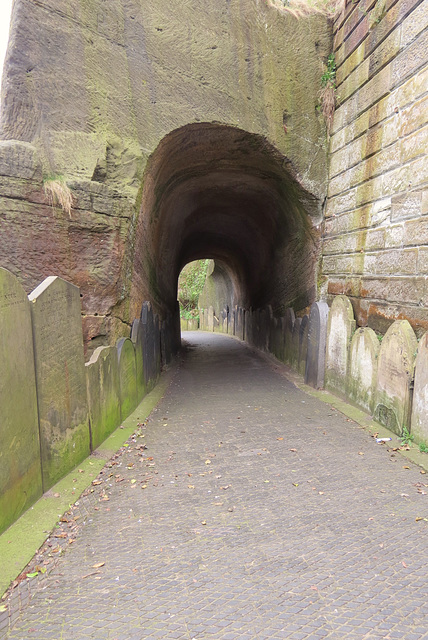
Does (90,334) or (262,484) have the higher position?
(90,334)

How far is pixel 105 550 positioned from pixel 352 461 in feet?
8.20

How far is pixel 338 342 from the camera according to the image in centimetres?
640

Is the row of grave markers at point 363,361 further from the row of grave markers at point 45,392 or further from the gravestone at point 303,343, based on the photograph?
the row of grave markers at point 45,392

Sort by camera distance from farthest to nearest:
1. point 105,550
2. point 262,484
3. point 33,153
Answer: point 33,153 → point 262,484 → point 105,550

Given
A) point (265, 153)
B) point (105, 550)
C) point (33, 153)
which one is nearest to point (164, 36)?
point (265, 153)

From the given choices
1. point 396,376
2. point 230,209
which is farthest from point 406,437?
point 230,209

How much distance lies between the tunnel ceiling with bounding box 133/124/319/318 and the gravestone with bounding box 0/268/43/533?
354 cm

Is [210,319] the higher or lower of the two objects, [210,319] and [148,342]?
the lower

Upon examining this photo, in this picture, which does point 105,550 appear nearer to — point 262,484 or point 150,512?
point 150,512

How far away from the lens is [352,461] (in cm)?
396

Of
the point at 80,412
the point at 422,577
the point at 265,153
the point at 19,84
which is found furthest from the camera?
the point at 265,153

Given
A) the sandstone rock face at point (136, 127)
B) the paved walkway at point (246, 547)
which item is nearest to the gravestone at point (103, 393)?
the paved walkway at point (246, 547)

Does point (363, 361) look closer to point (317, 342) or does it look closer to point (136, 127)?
point (317, 342)

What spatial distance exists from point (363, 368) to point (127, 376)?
10.9 ft
